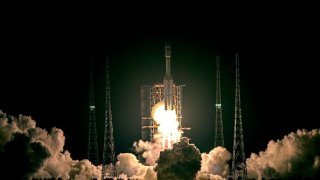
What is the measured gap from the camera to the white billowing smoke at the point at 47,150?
70000 millimetres

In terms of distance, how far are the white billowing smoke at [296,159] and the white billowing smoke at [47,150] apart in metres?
17.0

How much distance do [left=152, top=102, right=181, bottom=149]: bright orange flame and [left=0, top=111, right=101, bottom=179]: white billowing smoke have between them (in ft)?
24.2

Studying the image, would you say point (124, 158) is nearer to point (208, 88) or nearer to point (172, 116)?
point (172, 116)

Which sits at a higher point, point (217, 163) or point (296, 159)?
point (217, 163)

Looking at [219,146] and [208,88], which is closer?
[219,146]

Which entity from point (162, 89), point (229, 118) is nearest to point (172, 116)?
point (162, 89)

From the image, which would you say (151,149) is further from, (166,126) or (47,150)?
(47,150)

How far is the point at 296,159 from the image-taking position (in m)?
72.5

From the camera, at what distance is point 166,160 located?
71.0m

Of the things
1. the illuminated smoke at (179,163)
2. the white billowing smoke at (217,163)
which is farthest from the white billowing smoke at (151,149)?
the illuminated smoke at (179,163)

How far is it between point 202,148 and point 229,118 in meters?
5.79

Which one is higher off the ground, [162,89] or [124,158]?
[162,89]

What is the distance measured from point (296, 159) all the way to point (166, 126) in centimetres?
1309

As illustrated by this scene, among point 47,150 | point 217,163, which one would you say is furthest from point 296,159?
point 47,150
